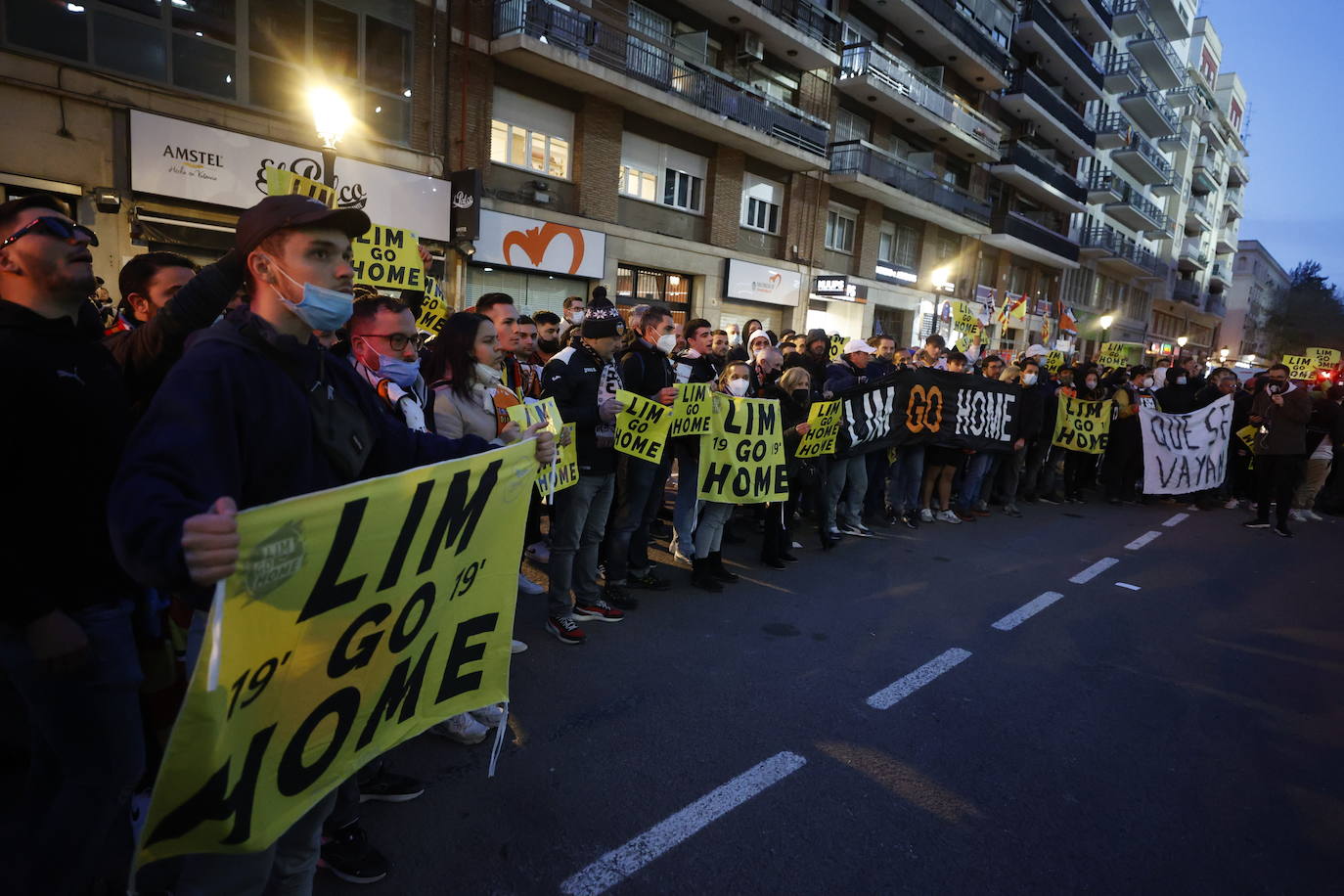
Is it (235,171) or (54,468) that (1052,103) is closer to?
(235,171)

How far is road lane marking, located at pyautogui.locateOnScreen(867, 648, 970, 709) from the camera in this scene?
4016 millimetres

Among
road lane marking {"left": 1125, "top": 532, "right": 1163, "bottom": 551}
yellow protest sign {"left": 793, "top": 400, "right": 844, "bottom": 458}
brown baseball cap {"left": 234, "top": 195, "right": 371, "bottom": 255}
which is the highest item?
brown baseball cap {"left": 234, "top": 195, "right": 371, "bottom": 255}

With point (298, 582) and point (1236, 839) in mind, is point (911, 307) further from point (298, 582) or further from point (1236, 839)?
point (298, 582)

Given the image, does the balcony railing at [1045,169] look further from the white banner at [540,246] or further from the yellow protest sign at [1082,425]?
the yellow protest sign at [1082,425]

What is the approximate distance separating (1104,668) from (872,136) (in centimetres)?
2398

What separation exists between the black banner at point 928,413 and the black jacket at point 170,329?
578 centimetres

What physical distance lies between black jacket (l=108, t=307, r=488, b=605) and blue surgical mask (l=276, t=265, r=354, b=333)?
0.23 ft

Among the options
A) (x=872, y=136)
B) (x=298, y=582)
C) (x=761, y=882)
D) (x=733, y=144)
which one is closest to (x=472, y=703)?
(x=298, y=582)

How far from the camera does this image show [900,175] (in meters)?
24.7

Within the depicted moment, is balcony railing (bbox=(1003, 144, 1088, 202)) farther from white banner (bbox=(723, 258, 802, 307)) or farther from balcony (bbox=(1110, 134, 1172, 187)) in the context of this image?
white banner (bbox=(723, 258, 802, 307))

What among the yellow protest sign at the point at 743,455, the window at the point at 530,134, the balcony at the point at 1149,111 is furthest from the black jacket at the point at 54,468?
the balcony at the point at 1149,111

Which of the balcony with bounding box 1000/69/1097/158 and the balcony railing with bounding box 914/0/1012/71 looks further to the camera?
the balcony with bounding box 1000/69/1097/158

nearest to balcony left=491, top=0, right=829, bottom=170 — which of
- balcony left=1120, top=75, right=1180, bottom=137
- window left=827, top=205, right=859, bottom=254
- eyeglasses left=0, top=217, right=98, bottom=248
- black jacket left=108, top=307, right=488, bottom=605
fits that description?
window left=827, top=205, right=859, bottom=254

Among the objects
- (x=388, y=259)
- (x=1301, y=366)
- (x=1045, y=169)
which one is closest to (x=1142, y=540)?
(x=388, y=259)
